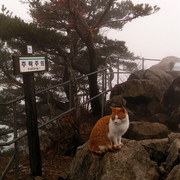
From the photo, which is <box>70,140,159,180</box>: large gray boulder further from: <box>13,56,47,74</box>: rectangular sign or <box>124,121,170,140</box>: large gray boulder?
<box>13,56,47,74</box>: rectangular sign

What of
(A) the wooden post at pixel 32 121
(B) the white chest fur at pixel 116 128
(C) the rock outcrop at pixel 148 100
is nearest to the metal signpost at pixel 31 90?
(A) the wooden post at pixel 32 121

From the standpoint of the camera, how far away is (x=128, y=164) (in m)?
2.32

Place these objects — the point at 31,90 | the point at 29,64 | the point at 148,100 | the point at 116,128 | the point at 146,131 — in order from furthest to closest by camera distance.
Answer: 1. the point at 148,100
2. the point at 146,131
3. the point at 31,90
4. the point at 29,64
5. the point at 116,128

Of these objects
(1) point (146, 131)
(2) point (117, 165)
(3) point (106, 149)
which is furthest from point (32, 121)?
(1) point (146, 131)

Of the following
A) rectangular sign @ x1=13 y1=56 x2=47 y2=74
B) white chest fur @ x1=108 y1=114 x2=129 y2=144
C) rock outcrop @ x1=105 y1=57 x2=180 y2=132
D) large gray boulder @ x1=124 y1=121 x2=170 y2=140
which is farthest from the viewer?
rock outcrop @ x1=105 y1=57 x2=180 y2=132

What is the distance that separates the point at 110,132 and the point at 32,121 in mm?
1226

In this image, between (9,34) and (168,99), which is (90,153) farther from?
(9,34)

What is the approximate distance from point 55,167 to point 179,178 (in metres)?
2.41

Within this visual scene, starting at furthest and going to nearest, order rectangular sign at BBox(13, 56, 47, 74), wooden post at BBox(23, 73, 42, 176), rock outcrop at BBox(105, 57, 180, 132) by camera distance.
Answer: rock outcrop at BBox(105, 57, 180, 132)
wooden post at BBox(23, 73, 42, 176)
rectangular sign at BBox(13, 56, 47, 74)

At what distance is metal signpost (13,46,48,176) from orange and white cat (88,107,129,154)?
962mm

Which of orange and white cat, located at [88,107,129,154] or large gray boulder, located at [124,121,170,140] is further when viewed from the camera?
large gray boulder, located at [124,121,170,140]

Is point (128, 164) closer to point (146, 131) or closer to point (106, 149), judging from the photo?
point (106, 149)

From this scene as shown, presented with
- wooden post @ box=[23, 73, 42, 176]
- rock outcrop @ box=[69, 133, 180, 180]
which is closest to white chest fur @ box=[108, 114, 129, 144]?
rock outcrop @ box=[69, 133, 180, 180]

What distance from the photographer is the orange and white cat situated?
244 cm
